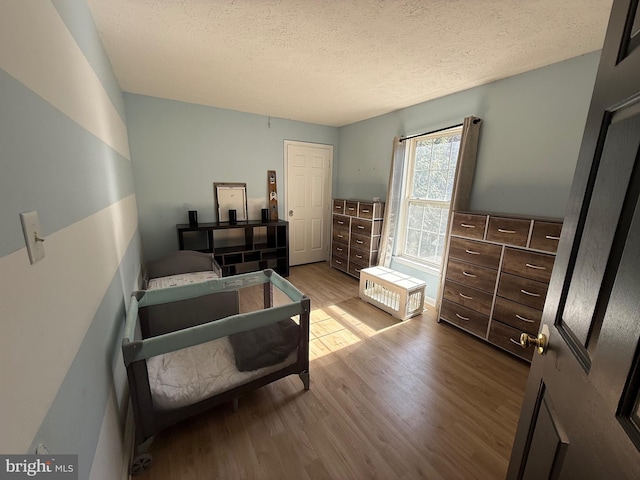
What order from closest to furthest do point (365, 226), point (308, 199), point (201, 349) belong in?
point (201, 349)
point (365, 226)
point (308, 199)

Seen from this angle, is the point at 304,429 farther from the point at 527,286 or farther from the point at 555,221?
the point at 555,221

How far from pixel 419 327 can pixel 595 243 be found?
2.27 meters

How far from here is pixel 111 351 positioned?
50.5 inches

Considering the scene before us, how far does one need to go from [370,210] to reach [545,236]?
76.6 inches

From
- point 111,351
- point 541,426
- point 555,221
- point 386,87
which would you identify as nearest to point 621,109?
point 541,426

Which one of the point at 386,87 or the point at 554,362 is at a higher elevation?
the point at 386,87

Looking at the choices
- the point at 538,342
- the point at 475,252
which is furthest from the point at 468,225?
the point at 538,342

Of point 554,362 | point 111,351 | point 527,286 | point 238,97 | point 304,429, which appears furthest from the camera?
point 238,97

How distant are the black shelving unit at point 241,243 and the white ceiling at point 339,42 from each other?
5.63 feet

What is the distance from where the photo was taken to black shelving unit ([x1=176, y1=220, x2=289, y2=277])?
3.53m

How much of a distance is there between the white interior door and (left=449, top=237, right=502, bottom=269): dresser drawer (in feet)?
8.42

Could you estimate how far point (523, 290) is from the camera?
206 centimetres

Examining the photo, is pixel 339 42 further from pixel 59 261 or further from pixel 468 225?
pixel 59 261

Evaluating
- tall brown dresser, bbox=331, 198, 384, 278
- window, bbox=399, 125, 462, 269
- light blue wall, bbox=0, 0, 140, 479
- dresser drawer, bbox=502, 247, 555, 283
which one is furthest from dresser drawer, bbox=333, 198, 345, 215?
light blue wall, bbox=0, 0, 140, 479
